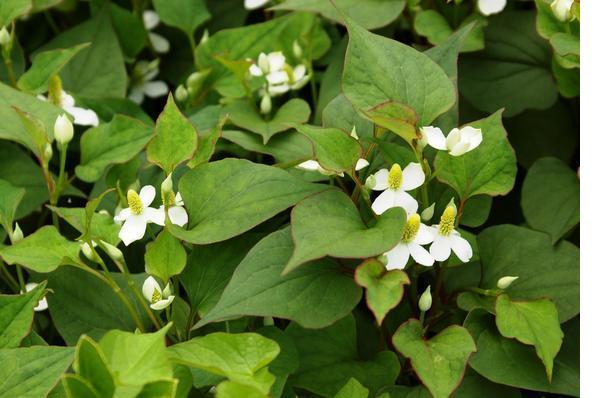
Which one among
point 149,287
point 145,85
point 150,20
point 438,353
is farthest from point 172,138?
point 150,20

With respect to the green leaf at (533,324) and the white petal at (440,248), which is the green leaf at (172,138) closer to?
the white petal at (440,248)

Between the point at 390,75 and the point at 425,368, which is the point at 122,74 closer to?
the point at 390,75

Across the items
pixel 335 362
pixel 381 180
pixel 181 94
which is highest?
pixel 381 180

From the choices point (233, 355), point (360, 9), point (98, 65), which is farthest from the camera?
point (98, 65)

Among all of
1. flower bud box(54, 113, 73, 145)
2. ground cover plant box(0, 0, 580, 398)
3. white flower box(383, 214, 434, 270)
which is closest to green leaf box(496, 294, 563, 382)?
ground cover plant box(0, 0, 580, 398)

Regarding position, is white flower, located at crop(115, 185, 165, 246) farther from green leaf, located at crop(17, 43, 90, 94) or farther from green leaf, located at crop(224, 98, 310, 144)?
green leaf, located at crop(17, 43, 90, 94)

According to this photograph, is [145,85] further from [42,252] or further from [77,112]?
[42,252]
